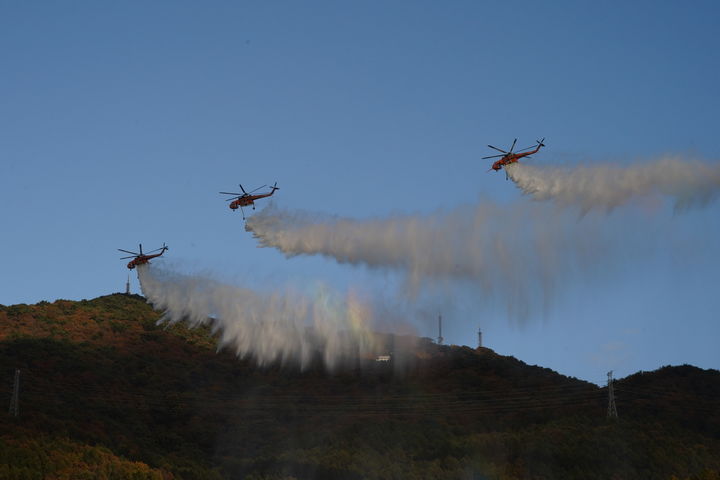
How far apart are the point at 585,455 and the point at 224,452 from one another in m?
33.4

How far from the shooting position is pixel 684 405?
340 feet

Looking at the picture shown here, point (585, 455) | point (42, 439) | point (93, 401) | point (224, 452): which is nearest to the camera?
point (42, 439)

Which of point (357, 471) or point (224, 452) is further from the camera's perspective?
point (224, 452)

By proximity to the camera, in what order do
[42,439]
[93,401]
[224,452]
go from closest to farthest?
[42,439]
[224,452]
[93,401]

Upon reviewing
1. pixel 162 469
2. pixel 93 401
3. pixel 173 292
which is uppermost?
pixel 173 292

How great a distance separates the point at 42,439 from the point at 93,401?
24381 millimetres

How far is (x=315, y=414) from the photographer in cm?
10144

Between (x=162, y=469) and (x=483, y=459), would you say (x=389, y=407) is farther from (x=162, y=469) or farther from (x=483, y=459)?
(x=162, y=469)

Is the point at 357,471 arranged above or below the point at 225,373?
below

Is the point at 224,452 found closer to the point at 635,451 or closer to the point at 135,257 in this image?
the point at 135,257

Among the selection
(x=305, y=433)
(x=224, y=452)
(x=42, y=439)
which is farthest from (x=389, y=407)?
(x=42, y=439)

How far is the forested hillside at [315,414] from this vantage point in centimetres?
7750

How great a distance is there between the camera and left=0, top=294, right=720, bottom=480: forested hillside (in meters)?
77.5

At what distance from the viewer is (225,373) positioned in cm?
Result: 11912
